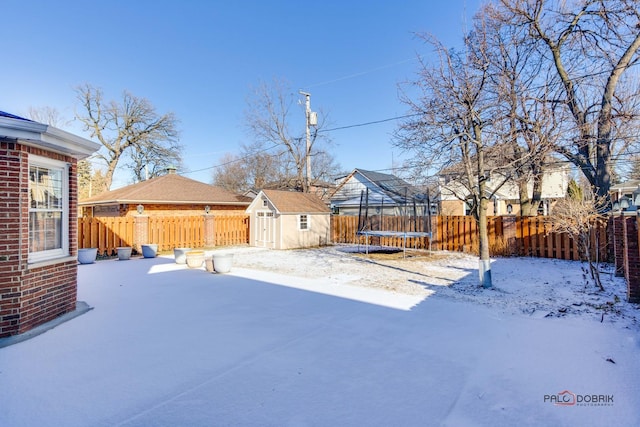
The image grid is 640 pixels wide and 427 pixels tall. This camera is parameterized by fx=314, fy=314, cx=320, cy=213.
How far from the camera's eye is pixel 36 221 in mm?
4848

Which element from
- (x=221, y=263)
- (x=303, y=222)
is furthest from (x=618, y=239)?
(x=303, y=222)

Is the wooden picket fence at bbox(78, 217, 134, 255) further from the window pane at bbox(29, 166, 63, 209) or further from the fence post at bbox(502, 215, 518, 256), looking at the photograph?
the fence post at bbox(502, 215, 518, 256)

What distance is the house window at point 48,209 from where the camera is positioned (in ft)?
15.6

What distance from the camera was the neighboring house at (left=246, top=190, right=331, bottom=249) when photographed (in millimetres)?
16484

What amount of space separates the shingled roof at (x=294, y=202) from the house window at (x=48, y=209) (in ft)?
36.6

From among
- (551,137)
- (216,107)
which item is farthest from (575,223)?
(216,107)

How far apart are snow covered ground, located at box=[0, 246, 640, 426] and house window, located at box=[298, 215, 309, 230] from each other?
10193 mm

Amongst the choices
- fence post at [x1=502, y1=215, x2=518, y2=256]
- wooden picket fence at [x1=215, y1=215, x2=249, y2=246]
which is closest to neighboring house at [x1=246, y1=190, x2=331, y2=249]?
wooden picket fence at [x1=215, y1=215, x2=249, y2=246]

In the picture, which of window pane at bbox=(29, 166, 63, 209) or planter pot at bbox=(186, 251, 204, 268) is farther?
planter pot at bbox=(186, 251, 204, 268)

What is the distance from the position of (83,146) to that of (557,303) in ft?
29.2

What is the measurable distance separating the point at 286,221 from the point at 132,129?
21.7 meters

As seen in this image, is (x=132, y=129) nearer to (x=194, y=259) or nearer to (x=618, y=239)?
(x=194, y=259)

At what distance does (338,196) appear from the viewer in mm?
24781

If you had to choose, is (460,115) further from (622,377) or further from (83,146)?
(83,146)
